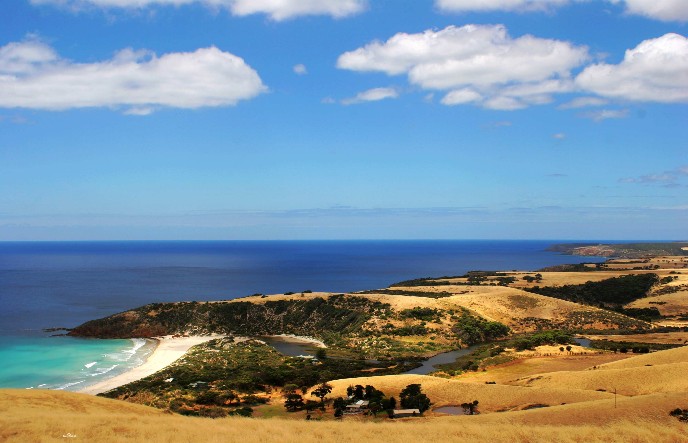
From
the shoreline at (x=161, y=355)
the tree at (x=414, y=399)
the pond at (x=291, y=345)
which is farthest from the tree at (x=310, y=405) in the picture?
the pond at (x=291, y=345)

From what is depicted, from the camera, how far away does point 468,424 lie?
23516 mm

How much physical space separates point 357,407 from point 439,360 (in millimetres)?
25515

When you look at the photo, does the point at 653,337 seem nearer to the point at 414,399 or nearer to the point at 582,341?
the point at 582,341

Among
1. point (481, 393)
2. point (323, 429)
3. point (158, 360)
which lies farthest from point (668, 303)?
point (323, 429)

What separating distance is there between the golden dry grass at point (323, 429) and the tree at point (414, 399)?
8277mm

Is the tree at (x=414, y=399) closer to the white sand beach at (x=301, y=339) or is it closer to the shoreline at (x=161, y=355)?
the shoreline at (x=161, y=355)

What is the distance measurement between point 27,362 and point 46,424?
4749 centimetres

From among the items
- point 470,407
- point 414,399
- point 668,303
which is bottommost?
point 668,303

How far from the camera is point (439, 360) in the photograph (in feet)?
187

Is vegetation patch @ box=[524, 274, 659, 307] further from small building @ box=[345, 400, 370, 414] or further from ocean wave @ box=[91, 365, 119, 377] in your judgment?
small building @ box=[345, 400, 370, 414]

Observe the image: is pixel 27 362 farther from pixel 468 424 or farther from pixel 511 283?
pixel 511 283

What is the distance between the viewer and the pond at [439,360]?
50609 mm

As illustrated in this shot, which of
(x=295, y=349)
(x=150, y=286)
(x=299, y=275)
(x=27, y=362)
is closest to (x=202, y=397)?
(x=295, y=349)

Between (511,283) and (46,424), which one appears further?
(511,283)
